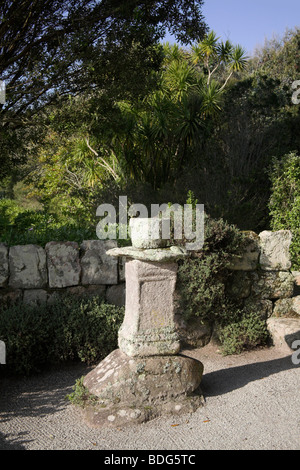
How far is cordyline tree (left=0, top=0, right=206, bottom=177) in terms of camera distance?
6867 mm

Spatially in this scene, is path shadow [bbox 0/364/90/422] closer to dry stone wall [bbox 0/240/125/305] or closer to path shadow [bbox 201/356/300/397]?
dry stone wall [bbox 0/240/125/305]

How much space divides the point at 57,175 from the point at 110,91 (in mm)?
7509

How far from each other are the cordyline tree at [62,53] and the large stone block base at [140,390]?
429cm

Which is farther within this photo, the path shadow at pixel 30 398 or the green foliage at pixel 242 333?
the green foliage at pixel 242 333

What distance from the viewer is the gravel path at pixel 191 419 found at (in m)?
3.60

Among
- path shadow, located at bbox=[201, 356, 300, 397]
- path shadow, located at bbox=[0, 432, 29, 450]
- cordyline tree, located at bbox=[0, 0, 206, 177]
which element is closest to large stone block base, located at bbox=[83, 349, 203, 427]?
path shadow, located at bbox=[201, 356, 300, 397]

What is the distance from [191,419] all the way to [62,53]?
545cm

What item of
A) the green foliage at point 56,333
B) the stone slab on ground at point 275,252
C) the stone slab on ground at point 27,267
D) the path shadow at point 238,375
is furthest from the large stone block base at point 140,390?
the stone slab on ground at point 275,252

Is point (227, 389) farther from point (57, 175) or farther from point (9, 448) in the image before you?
point (57, 175)

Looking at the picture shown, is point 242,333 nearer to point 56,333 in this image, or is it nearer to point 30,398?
point 56,333

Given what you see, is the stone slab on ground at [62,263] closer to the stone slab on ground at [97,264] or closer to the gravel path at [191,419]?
the stone slab on ground at [97,264]

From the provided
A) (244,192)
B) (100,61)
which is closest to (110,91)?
(100,61)

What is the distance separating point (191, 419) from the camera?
396cm

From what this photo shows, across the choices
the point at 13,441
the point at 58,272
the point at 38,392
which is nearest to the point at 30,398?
the point at 38,392
